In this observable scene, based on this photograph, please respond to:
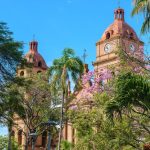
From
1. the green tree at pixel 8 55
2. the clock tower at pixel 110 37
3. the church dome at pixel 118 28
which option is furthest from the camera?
the church dome at pixel 118 28

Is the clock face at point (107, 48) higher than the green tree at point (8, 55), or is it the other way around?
the clock face at point (107, 48)

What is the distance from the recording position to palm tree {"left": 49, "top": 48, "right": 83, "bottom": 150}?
3444 cm

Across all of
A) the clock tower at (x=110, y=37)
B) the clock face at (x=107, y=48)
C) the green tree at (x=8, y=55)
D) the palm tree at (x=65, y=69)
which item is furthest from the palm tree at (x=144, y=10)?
the clock face at (x=107, y=48)

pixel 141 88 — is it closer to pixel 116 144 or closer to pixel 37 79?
pixel 116 144

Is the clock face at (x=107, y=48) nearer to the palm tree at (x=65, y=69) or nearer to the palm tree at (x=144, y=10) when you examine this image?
the palm tree at (x=65, y=69)

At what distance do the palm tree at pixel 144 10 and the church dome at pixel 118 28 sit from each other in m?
42.3

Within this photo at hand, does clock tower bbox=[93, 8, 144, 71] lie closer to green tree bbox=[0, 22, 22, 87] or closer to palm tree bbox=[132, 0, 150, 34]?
green tree bbox=[0, 22, 22, 87]

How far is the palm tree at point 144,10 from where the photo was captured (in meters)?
15.6

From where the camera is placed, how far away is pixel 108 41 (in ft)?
194

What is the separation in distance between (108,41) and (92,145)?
109ft

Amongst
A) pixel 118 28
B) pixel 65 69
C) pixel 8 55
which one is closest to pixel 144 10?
pixel 8 55

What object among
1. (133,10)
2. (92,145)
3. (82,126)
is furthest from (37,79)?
Answer: (133,10)

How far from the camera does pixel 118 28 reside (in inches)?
2315

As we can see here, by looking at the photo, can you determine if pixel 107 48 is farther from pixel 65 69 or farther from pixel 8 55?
pixel 8 55
